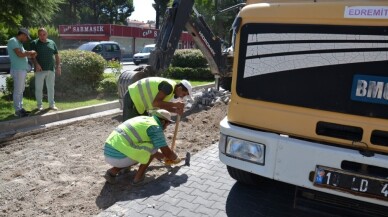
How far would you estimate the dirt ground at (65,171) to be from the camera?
12.6 ft

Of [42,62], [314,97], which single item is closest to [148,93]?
[314,97]

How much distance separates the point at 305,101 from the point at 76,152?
11.6 ft

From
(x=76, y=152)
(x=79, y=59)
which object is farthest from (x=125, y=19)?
(x=76, y=152)

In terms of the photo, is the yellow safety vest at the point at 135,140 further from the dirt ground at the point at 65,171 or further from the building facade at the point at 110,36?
the building facade at the point at 110,36

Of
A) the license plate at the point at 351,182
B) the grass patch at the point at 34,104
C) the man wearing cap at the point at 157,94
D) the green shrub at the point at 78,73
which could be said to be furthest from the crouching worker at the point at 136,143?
the green shrub at the point at 78,73

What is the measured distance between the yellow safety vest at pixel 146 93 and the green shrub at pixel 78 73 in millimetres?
4893

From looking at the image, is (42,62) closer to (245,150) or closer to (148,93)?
(148,93)

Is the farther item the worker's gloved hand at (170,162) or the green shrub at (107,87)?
the green shrub at (107,87)

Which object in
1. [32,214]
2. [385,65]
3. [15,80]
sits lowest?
[32,214]

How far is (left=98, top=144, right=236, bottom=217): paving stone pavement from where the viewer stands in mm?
3736

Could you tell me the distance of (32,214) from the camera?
12.0ft

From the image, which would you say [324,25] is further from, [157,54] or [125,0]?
[125,0]

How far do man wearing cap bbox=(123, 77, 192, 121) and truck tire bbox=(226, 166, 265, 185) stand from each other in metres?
1.08

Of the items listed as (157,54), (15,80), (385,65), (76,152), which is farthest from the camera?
(157,54)
